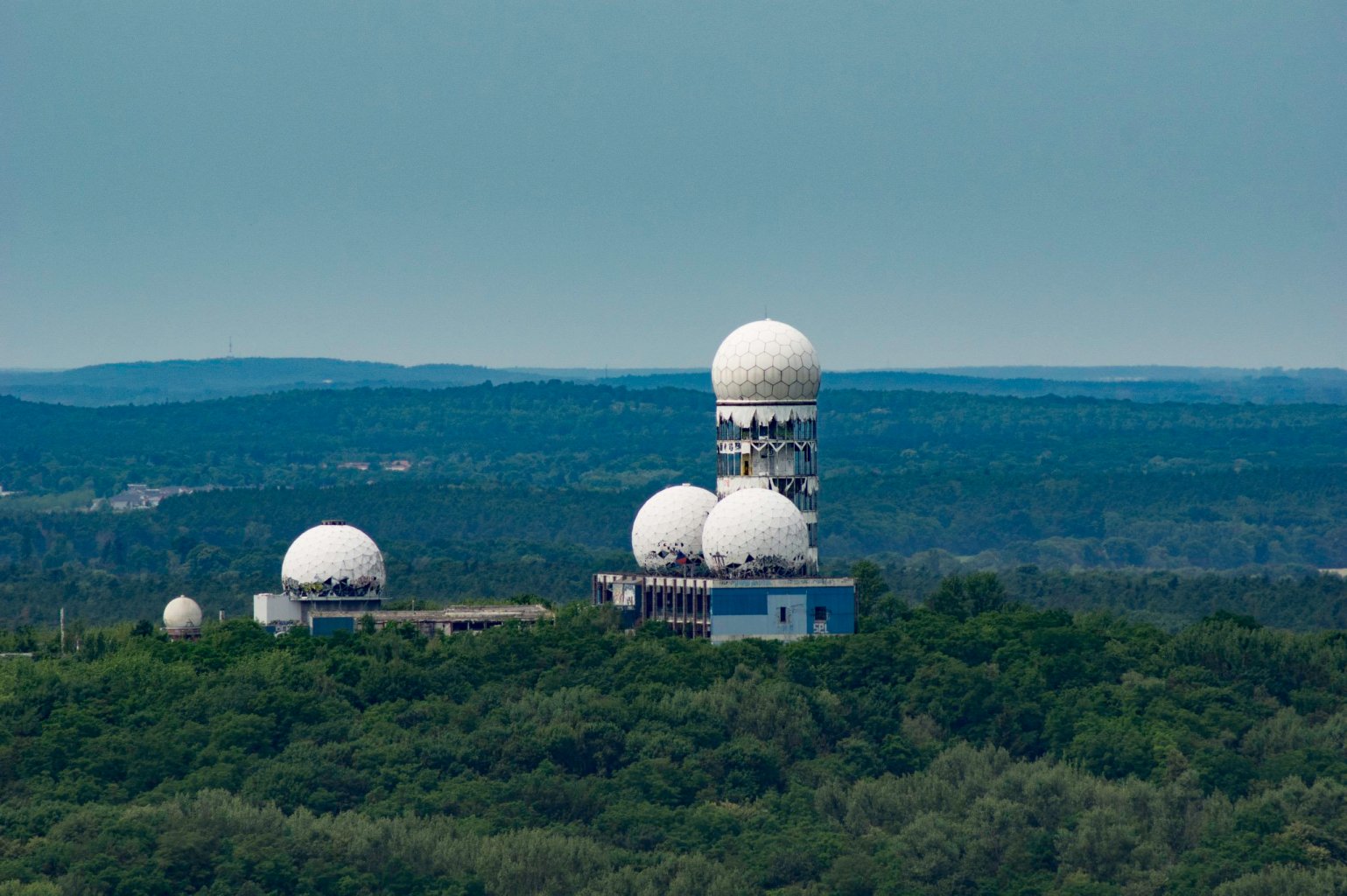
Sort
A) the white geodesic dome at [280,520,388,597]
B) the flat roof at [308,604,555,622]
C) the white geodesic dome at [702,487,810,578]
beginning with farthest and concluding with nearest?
the white geodesic dome at [280,520,388,597]
the flat roof at [308,604,555,622]
the white geodesic dome at [702,487,810,578]

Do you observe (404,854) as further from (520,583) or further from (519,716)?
(520,583)

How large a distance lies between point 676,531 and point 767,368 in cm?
745

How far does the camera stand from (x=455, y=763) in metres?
101

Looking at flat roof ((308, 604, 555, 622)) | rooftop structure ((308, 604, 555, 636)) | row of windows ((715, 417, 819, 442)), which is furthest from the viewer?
flat roof ((308, 604, 555, 622))

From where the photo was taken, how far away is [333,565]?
391 feet

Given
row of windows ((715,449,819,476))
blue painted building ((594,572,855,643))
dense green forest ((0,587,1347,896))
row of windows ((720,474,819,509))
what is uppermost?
row of windows ((715,449,819,476))

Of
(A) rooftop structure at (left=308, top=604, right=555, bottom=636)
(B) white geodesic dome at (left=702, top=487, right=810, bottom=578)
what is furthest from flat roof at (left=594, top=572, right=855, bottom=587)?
(A) rooftop structure at (left=308, top=604, right=555, bottom=636)

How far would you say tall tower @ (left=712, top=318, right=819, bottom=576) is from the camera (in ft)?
380

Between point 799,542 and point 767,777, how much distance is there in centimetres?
1243

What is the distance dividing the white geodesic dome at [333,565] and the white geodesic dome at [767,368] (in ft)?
53.9

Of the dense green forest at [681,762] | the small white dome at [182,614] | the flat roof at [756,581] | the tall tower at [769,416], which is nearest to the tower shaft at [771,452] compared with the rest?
the tall tower at [769,416]

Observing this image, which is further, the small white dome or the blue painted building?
the small white dome

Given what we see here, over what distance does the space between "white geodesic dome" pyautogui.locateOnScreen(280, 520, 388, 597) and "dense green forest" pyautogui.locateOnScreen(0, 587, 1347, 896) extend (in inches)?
133

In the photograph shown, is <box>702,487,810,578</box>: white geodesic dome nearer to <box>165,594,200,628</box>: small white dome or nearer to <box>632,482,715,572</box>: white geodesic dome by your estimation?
<box>632,482,715,572</box>: white geodesic dome
